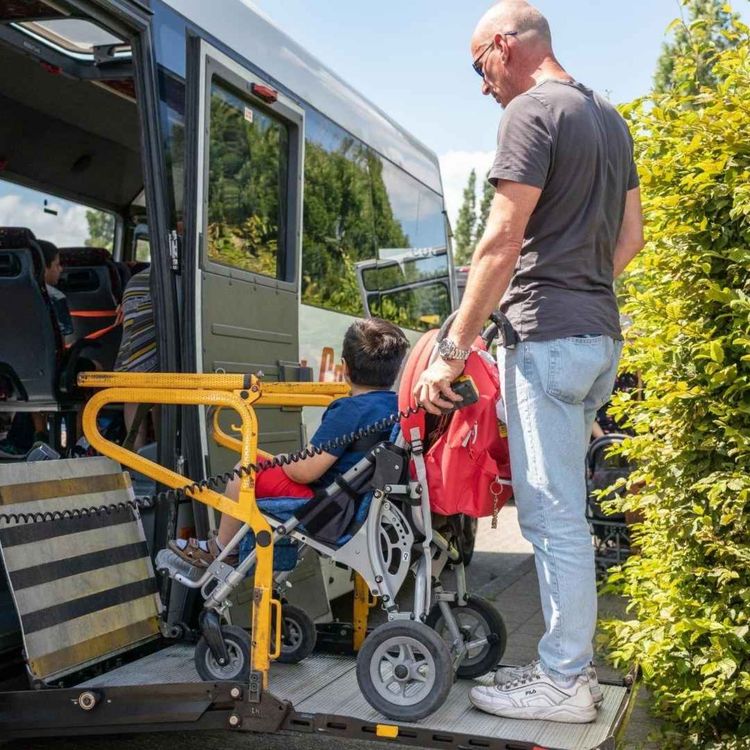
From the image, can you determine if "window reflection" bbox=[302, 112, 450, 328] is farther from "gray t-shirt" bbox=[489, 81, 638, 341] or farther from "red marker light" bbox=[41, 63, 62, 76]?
"gray t-shirt" bbox=[489, 81, 638, 341]

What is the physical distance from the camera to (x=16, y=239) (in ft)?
19.3

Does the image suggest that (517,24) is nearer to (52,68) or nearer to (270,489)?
(270,489)

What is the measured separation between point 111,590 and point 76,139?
167 inches

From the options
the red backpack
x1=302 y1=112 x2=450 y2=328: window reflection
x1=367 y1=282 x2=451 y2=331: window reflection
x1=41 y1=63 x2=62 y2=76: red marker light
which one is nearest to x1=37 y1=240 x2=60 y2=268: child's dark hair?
x1=41 y1=63 x2=62 y2=76: red marker light

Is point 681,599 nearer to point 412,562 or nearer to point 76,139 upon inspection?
point 412,562

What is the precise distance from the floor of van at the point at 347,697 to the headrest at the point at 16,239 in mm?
2679

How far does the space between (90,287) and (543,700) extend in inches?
181

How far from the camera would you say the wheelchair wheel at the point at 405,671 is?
3.31 m

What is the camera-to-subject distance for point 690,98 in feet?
13.2

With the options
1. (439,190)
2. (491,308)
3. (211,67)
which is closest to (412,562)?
(491,308)

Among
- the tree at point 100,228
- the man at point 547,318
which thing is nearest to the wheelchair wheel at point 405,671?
the man at point 547,318

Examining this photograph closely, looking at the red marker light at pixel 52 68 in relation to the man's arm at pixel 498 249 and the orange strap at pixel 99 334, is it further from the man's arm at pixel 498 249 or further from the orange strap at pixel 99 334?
the man's arm at pixel 498 249

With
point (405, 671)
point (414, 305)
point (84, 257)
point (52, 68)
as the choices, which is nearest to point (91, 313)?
point (84, 257)

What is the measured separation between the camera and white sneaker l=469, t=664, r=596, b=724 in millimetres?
3285
